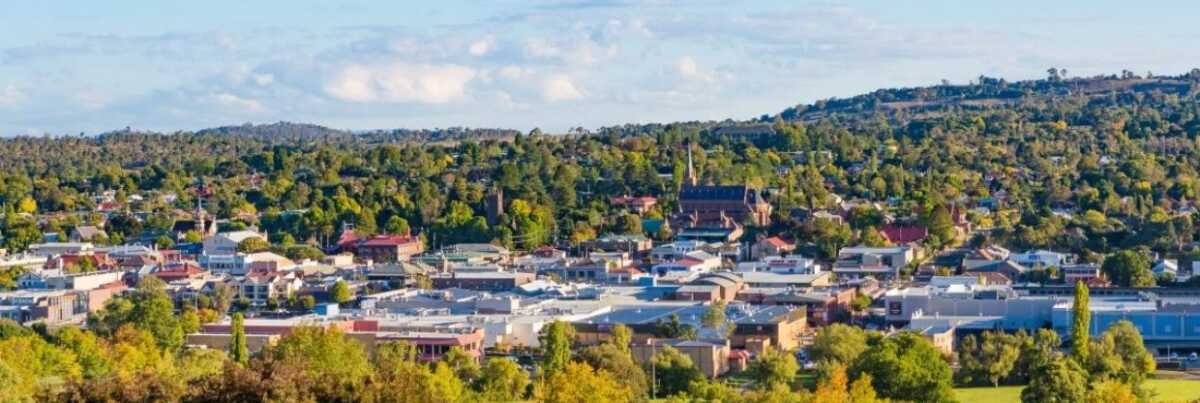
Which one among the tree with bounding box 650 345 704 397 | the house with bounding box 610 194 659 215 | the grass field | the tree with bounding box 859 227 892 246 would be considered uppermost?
the house with bounding box 610 194 659 215

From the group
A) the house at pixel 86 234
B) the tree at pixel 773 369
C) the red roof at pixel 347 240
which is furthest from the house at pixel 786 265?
the house at pixel 86 234

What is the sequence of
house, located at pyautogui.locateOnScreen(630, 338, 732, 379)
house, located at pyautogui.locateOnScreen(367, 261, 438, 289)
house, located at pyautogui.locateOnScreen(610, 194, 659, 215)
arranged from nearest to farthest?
1. house, located at pyautogui.locateOnScreen(630, 338, 732, 379)
2. house, located at pyautogui.locateOnScreen(367, 261, 438, 289)
3. house, located at pyautogui.locateOnScreen(610, 194, 659, 215)

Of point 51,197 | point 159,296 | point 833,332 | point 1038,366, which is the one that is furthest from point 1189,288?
point 51,197

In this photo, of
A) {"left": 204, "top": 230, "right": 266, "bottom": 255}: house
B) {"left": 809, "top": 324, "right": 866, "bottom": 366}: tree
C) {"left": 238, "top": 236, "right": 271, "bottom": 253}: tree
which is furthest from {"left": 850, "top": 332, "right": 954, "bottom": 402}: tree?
{"left": 204, "top": 230, "right": 266, "bottom": 255}: house

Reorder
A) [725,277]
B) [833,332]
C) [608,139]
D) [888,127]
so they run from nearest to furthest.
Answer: [833,332] < [725,277] < [608,139] < [888,127]

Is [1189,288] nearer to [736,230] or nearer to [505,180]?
[736,230]

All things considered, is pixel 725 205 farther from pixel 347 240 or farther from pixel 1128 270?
pixel 1128 270

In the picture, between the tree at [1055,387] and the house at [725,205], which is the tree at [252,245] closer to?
the house at [725,205]

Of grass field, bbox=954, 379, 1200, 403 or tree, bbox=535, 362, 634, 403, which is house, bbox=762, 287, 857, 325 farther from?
tree, bbox=535, 362, 634, 403
